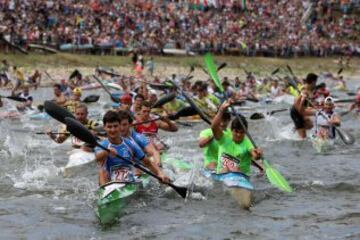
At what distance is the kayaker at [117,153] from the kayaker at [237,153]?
3.41 ft

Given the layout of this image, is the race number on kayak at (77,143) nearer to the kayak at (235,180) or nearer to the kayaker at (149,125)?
the kayaker at (149,125)

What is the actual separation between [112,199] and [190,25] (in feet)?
108

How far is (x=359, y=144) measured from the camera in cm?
1595

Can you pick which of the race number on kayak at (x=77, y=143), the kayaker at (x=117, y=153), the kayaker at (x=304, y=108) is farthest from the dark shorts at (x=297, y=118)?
the kayaker at (x=117, y=153)

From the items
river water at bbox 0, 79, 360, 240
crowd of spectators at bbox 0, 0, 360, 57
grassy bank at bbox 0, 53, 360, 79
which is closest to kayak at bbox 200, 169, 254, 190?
river water at bbox 0, 79, 360, 240

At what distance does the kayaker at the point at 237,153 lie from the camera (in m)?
9.36

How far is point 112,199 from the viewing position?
8.29 m

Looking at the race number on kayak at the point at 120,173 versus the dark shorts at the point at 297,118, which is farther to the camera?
the dark shorts at the point at 297,118

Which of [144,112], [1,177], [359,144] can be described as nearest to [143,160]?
[144,112]

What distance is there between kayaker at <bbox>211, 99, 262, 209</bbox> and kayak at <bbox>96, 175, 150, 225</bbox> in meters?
1.43

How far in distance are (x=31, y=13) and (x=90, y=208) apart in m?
26.7

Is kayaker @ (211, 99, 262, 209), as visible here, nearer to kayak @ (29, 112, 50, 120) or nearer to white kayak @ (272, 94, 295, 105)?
kayak @ (29, 112, 50, 120)

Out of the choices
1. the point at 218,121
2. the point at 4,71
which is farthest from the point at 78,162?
the point at 4,71

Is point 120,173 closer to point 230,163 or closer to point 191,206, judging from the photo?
point 191,206
